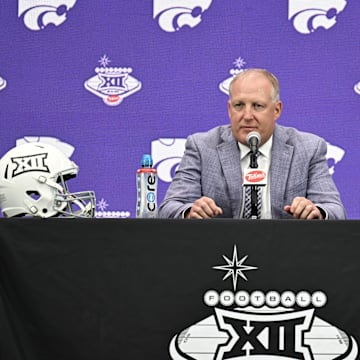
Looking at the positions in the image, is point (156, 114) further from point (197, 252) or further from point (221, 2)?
point (197, 252)

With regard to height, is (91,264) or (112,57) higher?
(112,57)

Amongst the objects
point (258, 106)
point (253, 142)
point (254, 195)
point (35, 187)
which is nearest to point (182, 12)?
point (258, 106)

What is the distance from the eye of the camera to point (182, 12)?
4410 mm

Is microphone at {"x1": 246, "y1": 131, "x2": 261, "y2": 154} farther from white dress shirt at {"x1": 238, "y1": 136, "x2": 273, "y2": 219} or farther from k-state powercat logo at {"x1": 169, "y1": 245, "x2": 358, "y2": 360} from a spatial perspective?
k-state powercat logo at {"x1": 169, "y1": 245, "x2": 358, "y2": 360}

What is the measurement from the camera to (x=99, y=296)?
2.71 m

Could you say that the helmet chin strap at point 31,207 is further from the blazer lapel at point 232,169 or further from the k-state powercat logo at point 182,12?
the k-state powercat logo at point 182,12

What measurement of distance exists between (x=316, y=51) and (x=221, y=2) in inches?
20.9

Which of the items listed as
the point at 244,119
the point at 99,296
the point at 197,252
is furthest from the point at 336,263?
the point at 244,119

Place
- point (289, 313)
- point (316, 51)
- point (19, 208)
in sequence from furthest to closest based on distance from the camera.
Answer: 1. point (316, 51)
2. point (19, 208)
3. point (289, 313)

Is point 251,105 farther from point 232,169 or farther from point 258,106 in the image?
point 232,169

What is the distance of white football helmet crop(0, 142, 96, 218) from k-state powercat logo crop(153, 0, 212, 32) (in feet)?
4.34

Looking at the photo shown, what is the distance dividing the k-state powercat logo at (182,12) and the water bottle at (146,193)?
1190mm

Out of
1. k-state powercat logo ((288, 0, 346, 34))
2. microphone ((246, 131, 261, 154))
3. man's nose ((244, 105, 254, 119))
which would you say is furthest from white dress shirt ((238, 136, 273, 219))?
k-state powercat logo ((288, 0, 346, 34))

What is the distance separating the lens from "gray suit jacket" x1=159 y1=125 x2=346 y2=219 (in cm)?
342
